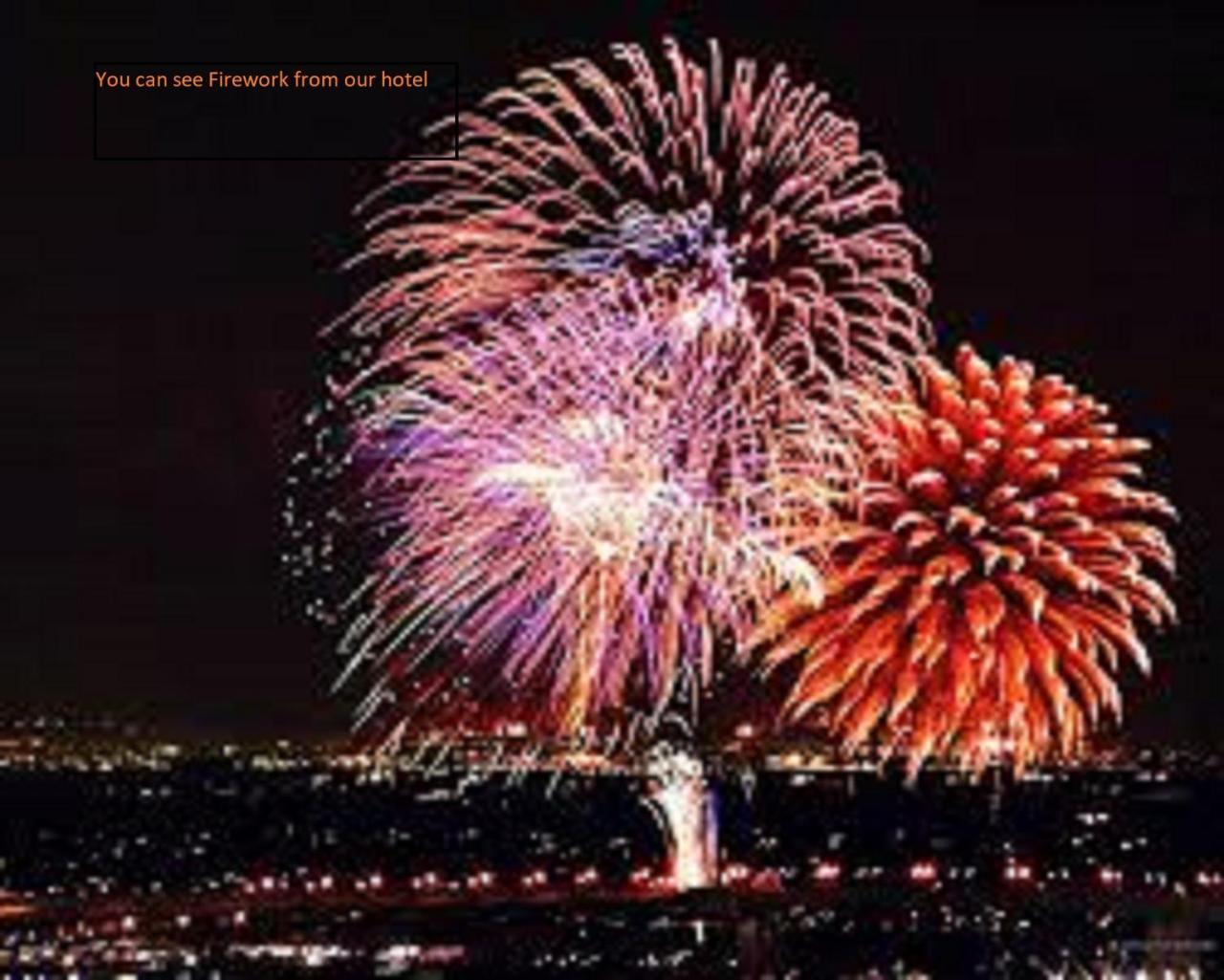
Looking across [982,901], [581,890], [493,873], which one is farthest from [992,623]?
[493,873]

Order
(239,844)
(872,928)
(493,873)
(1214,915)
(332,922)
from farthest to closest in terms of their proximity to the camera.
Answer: (239,844)
(493,873)
(332,922)
(872,928)
(1214,915)

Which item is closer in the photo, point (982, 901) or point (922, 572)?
point (922, 572)

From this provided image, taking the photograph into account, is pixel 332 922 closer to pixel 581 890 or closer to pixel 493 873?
pixel 581 890

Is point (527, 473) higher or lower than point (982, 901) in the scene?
higher

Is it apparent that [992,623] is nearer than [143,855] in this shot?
Yes

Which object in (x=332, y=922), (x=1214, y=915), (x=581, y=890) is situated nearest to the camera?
(x=1214, y=915)

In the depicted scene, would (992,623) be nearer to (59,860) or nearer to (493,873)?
(493,873)

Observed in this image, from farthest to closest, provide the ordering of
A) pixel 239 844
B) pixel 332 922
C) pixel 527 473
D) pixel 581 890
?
pixel 239 844 < pixel 581 890 < pixel 332 922 < pixel 527 473

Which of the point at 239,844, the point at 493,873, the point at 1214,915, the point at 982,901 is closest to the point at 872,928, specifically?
the point at 982,901

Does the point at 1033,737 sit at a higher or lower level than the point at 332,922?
higher
